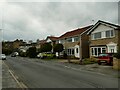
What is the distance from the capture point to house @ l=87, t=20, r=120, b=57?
38.3m

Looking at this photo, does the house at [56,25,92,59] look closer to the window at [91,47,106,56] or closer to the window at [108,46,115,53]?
the window at [91,47,106,56]

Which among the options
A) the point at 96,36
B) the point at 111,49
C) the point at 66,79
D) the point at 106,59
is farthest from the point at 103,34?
the point at 66,79

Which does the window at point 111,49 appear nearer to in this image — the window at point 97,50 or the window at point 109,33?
the window at point 97,50

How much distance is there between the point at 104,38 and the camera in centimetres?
4150

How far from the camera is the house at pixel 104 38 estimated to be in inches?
1508

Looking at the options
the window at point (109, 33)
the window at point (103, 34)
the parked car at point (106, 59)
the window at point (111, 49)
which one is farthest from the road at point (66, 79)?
the window at point (103, 34)

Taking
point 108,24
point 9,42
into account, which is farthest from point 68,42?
point 9,42

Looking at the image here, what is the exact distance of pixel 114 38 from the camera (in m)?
38.6

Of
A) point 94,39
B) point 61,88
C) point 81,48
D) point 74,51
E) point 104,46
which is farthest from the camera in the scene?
point 74,51

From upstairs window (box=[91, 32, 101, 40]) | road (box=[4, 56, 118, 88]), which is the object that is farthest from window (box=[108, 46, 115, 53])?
road (box=[4, 56, 118, 88])

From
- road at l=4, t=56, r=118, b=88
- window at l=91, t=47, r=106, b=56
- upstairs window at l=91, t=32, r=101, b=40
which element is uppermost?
upstairs window at l=91, t=32, r=101, b=40

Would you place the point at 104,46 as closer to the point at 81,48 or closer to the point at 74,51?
the point at 81,48

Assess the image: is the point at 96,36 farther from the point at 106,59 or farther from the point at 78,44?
the point at 106,59

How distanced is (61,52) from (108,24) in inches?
899
